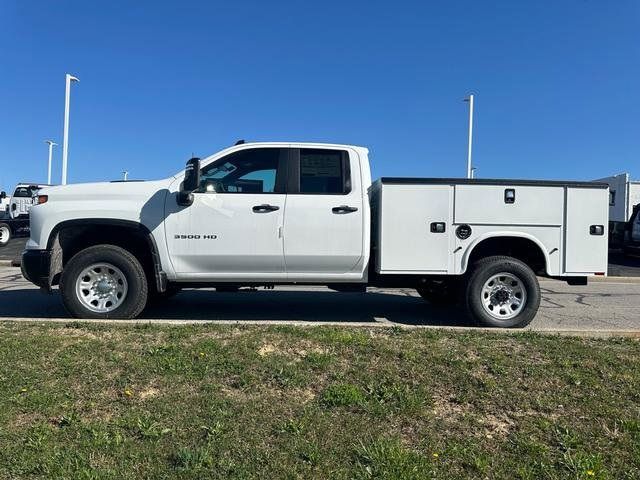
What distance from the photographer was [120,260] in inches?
241

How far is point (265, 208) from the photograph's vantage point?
6215mm

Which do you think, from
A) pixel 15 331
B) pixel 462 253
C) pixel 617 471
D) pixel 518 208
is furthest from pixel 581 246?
pixel 15 331

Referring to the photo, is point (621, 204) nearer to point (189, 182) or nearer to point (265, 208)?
point (265, 208)

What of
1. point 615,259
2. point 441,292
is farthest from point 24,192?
point 615,259

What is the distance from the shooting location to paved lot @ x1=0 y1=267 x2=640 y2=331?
7.09 m

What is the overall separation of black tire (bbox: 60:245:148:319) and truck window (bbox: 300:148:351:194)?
2.02 m

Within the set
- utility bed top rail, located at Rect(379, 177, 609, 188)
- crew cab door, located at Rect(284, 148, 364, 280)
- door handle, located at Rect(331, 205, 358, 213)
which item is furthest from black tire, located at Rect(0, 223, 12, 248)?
utility bed top rail, located at Rect(379, 177, 609, 188)

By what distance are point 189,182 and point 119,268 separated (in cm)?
120

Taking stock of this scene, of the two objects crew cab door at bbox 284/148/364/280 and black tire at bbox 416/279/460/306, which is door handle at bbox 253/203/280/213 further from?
black tire at bbox 416/279/460/306

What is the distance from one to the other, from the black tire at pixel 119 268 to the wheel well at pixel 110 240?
0.21 m

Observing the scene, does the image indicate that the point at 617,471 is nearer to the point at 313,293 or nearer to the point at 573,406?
the point at 573,406

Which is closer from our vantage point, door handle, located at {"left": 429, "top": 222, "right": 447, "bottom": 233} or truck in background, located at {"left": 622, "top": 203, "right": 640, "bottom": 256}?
door handle, located at {"left": 429, "top": 222, "right": 447, "bottom": 233}

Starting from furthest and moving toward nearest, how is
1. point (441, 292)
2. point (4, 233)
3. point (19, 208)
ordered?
point (19, 208)
point (4, 233)
point (441, 292)

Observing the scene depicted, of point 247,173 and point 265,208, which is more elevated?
point 247,173
